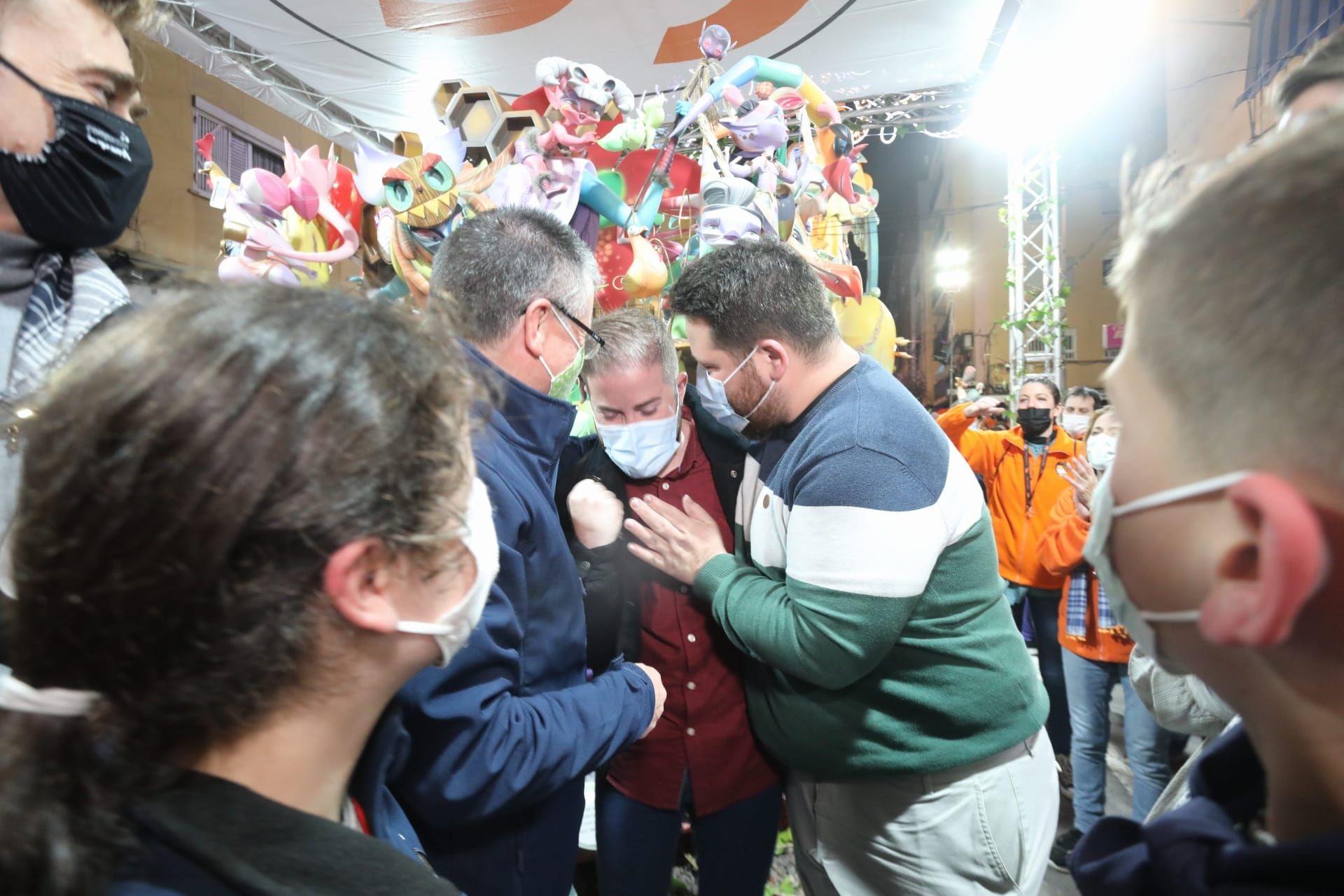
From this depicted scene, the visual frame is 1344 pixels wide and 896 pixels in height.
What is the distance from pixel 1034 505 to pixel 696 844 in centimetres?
253

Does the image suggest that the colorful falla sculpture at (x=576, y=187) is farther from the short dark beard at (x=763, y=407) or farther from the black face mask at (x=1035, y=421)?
the black face mask at (x=1035, y=421)

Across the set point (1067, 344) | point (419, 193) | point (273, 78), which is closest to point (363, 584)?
point (419, 193)

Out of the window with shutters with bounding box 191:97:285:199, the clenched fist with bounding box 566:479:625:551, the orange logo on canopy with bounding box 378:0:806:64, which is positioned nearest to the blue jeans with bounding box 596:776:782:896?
the clenched fist with bounding box 566:479:625:551

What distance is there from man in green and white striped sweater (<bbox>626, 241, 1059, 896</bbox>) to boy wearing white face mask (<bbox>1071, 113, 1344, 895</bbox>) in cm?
75

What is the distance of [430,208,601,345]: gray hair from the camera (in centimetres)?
161

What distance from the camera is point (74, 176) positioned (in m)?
1.20

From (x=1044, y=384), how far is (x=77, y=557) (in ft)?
13.7

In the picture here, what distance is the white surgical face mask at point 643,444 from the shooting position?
203 centimetres

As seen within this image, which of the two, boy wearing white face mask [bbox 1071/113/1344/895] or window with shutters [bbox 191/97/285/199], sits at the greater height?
window with shutters [bbox 191/97/285/199]

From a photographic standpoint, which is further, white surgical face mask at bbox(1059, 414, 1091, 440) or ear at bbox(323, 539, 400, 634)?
white surgical face mask at bbox(1059, 414, 1091, 440)

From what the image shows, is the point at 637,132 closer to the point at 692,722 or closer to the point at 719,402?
the point at 719,402

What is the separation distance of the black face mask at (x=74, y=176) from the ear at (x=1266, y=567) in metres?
1.59

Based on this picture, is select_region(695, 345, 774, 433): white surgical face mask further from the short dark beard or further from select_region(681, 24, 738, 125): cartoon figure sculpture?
select_region(681, 24, 738, 125): cartoon figure sculpture

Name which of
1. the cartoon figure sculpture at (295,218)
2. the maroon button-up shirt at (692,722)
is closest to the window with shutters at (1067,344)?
the maroon button-up shirt at (692,722)
